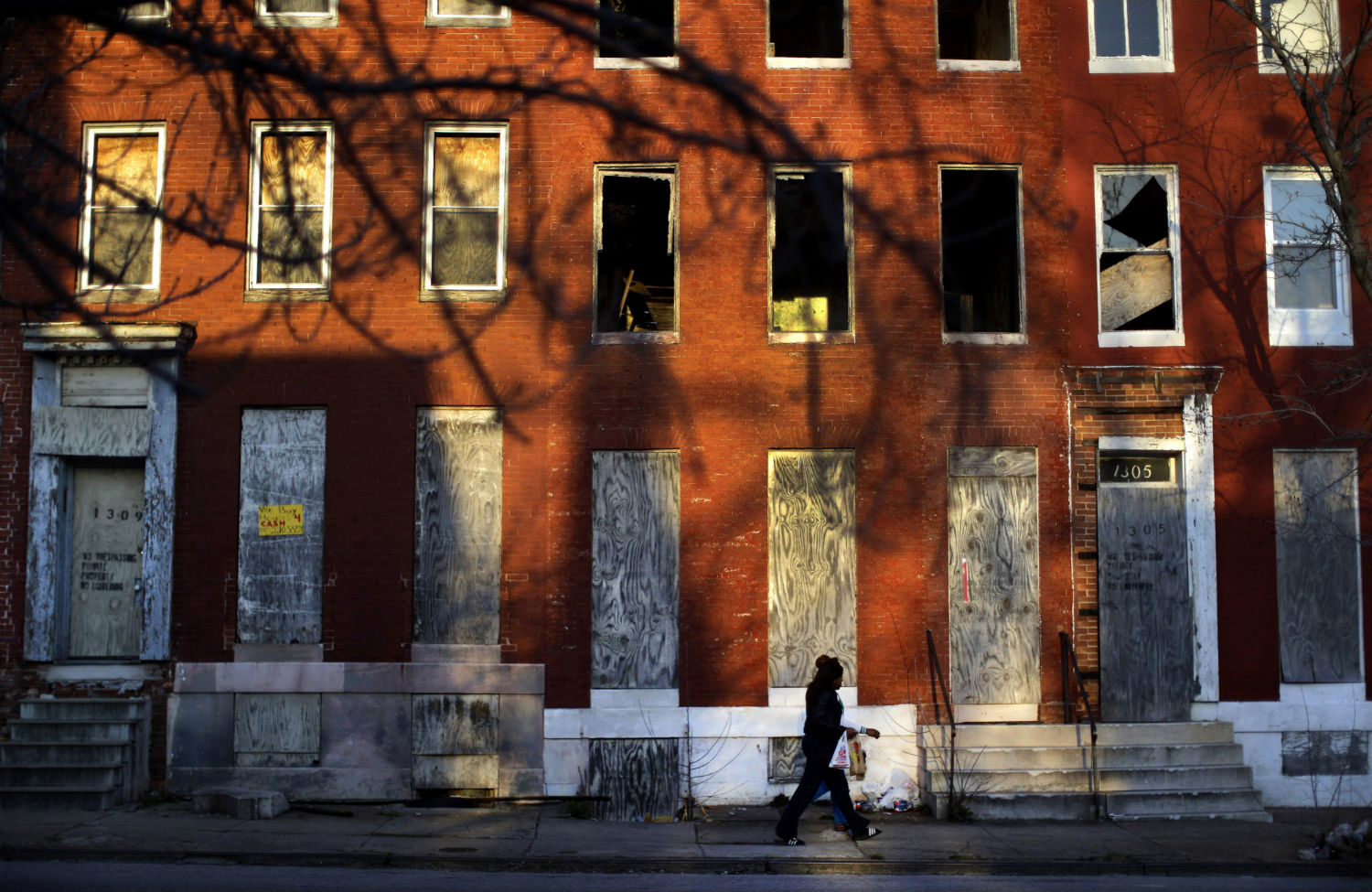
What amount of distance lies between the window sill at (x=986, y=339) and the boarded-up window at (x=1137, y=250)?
1039mm

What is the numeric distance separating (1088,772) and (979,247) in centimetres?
612

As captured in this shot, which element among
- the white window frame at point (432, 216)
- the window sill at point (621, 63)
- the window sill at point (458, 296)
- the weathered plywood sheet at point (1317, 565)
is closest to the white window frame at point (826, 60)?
the window sill at point (621, 63)

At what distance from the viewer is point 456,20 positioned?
13.6 meters

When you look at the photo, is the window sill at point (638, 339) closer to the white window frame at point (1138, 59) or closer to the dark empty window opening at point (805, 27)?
the dark empty window opening at point (805, 27)

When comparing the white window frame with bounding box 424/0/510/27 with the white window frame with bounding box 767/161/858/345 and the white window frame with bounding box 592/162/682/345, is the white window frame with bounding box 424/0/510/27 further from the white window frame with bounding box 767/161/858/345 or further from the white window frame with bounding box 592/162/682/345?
the white window frame with bounding box 767/161/858/345

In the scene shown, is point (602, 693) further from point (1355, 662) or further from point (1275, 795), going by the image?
point (1355, 662)

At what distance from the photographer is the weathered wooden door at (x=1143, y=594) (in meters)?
13.3

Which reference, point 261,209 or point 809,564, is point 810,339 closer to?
point 809,564

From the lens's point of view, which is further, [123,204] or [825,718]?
[123,204]

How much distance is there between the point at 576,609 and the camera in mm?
13188

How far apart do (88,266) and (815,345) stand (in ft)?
33.0

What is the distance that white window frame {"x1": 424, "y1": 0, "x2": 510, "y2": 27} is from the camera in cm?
1362

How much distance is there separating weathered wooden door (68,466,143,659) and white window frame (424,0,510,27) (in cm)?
624

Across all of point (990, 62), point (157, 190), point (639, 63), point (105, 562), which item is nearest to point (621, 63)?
point (639, 63)
